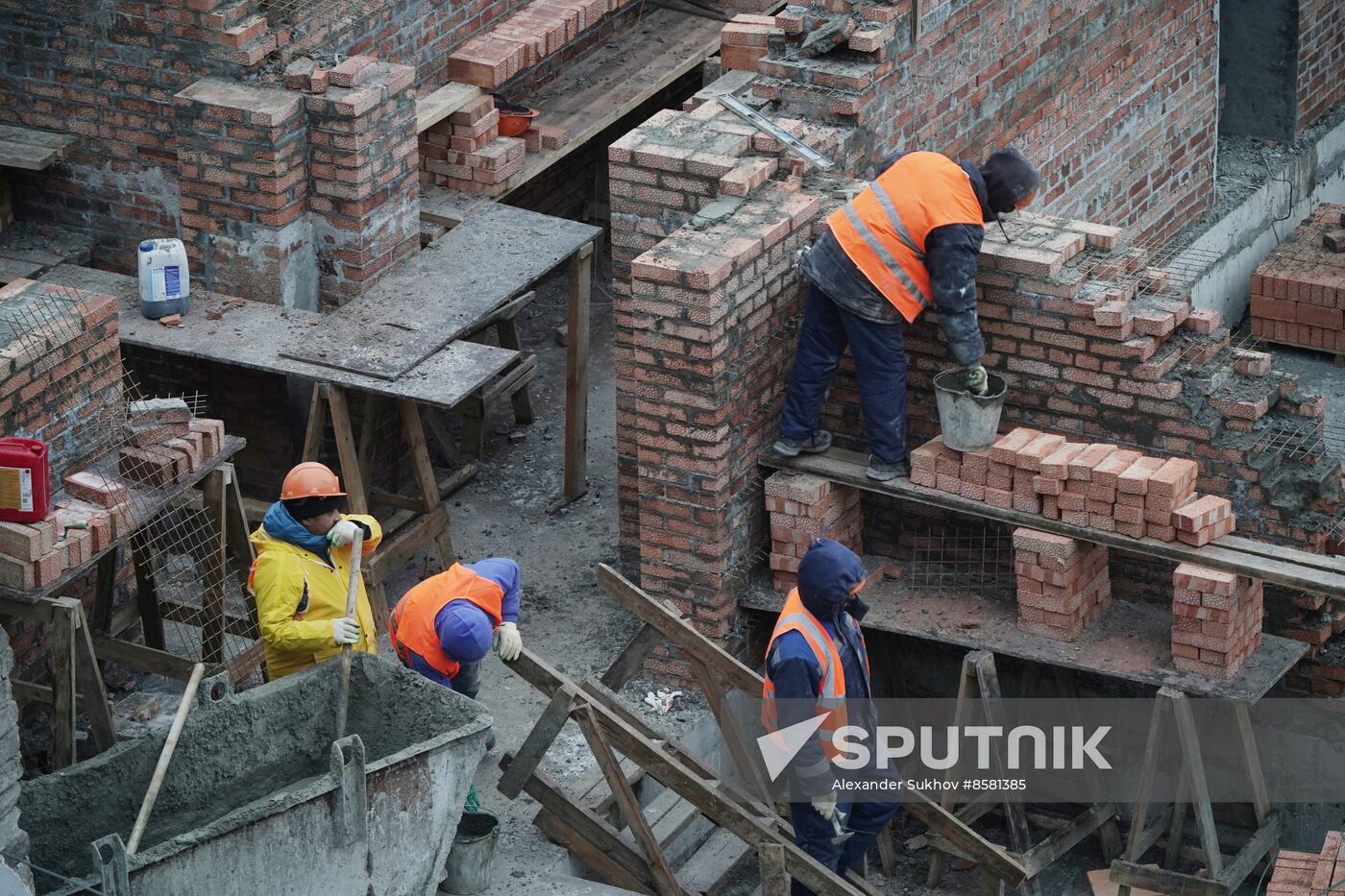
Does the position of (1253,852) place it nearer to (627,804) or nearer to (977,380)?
(977,380)

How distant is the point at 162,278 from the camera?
10.5m

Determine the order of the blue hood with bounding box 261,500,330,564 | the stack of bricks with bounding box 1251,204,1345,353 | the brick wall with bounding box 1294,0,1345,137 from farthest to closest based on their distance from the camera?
the brick wall with bounding box 1294,0,1345,137 < the stack of bricks with bounding box 1251,204,1345,353 < the blue hood with bounding box 261,500,330,564

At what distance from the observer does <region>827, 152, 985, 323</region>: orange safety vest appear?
9234 millimetres

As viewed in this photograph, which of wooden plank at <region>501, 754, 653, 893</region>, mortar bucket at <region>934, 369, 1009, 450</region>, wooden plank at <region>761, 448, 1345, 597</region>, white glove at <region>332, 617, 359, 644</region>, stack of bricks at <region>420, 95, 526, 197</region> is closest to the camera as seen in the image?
white glove at <region>332, 617, 359, 644</region>

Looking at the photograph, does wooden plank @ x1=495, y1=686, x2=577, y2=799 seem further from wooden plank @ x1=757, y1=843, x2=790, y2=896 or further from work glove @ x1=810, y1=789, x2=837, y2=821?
work glove @ x1=810, y1=789, x2=837, y2=821

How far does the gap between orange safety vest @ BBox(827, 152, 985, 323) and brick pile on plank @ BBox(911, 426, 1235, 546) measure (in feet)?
2.37

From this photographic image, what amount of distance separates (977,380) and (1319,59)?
718cm

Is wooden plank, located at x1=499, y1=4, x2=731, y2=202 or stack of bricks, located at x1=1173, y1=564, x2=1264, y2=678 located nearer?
stack of bricks, located at x1=1173, y1=564, x2=1264, y2=678

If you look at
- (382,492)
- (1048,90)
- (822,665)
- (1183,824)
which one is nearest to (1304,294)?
(1048,90)

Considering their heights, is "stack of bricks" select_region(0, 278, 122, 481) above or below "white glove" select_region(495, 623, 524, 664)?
above

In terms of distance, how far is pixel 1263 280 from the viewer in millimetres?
14023

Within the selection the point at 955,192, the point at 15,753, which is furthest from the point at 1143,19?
the point at 15,753

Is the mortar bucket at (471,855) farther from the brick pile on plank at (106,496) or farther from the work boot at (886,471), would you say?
the work boot at (886,471)

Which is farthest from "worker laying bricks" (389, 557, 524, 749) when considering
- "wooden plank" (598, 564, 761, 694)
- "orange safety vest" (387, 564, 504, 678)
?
"wooden plank" (598, 564, 761, 694)
